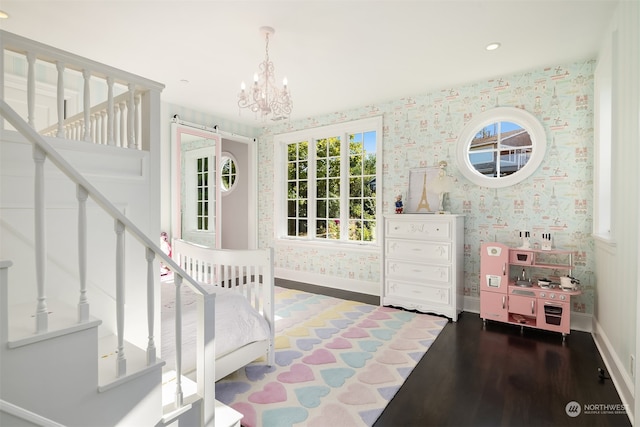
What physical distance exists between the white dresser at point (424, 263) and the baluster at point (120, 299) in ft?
9.95

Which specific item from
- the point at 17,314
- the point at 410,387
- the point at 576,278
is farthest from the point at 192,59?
the point at 576,278

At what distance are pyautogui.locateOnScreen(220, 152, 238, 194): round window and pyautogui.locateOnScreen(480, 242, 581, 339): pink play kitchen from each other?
4534 mm

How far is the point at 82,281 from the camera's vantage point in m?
1.13

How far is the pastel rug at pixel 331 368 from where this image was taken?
6.06 feet

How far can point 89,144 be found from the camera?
1550mm

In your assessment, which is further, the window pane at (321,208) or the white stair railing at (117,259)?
the window pane at (321,208)

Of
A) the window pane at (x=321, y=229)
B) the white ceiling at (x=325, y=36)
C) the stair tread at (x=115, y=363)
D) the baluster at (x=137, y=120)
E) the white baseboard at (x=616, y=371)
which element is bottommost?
the white baseboard at (x=616, y=371)

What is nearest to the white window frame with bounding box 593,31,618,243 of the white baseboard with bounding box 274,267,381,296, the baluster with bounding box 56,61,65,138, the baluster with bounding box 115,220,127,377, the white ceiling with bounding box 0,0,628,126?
the white ceiling with bounding box 0,0,628,126

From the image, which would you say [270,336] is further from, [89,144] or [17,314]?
[89,144]

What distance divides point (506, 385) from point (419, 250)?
1.65m

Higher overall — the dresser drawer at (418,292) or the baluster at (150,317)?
the baluster at (150,317)

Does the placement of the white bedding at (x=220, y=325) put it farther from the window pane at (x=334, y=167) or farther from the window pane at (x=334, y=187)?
the window pane at (x=334, y=167)

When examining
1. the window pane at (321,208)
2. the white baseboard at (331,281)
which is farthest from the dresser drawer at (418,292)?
the window pane at (321,208)

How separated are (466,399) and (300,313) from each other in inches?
77.2
